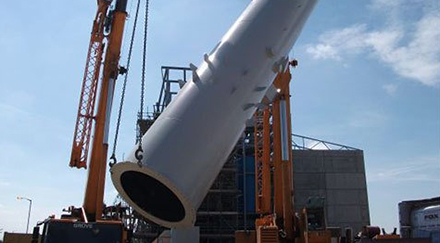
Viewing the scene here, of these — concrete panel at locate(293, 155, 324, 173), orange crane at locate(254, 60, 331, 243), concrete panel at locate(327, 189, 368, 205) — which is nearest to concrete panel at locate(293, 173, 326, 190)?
concrete panel at locate(293, 155, 324, 173)

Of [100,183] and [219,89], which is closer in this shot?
[219,89]

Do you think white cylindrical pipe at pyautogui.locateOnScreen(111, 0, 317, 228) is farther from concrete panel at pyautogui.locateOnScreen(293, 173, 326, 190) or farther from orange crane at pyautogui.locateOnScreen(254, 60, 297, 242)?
concrete panel at pyautogui.locateOnScreen(293, 173, 326, 190)

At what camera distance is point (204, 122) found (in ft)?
30.7

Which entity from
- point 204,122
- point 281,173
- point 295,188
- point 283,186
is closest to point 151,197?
point 204,122

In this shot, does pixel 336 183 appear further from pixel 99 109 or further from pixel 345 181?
pixel 99 109

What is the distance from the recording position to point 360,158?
54.5 m

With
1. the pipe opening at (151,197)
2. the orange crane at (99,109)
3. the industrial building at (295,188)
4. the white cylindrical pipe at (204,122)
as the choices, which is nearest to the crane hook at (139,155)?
the white cylindrical pipe at (204,122)

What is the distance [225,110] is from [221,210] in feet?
132

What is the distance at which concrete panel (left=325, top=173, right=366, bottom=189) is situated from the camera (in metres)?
52.9

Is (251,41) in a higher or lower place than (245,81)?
higher

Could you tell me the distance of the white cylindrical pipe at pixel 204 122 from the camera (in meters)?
8.88

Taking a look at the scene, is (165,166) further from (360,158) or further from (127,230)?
(360,158)

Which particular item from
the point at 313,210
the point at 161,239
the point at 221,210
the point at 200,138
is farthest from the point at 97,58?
the point at 221,210

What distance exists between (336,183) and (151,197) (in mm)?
46198
